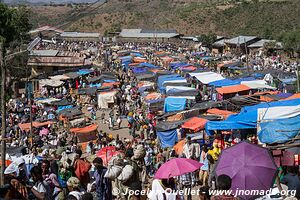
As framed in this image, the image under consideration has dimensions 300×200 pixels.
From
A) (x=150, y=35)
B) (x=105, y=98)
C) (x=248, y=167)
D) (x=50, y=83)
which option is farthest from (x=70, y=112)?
(x=150, y=35)

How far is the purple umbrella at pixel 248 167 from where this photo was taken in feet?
17.7

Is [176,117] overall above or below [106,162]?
above

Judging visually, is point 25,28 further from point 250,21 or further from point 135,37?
point 250,21

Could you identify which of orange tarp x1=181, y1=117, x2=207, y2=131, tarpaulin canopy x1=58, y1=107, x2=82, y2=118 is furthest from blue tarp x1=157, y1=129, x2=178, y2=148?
tarpaulin canopy x1=58, y1=107, x2=82, y2=118

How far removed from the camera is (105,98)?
80.2 feet

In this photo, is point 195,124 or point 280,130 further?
point 195,124

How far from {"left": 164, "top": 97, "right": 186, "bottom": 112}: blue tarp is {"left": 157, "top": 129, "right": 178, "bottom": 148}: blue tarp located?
2.84 meters

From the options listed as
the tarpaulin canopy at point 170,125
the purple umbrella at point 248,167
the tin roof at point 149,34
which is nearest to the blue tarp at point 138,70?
the tarpaulin canopy at point 170,125

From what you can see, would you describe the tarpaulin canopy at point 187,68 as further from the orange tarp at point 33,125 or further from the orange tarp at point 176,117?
the orange tarp at point 176,117

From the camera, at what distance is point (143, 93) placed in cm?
2284

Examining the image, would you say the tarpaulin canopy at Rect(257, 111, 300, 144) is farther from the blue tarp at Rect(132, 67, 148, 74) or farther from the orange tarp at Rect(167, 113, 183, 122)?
the blue tarp at Rect(132, 67, 148, 74)

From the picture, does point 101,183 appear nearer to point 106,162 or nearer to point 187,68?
point 106,162

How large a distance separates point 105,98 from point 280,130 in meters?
17.5

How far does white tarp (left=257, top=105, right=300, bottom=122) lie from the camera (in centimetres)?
859
